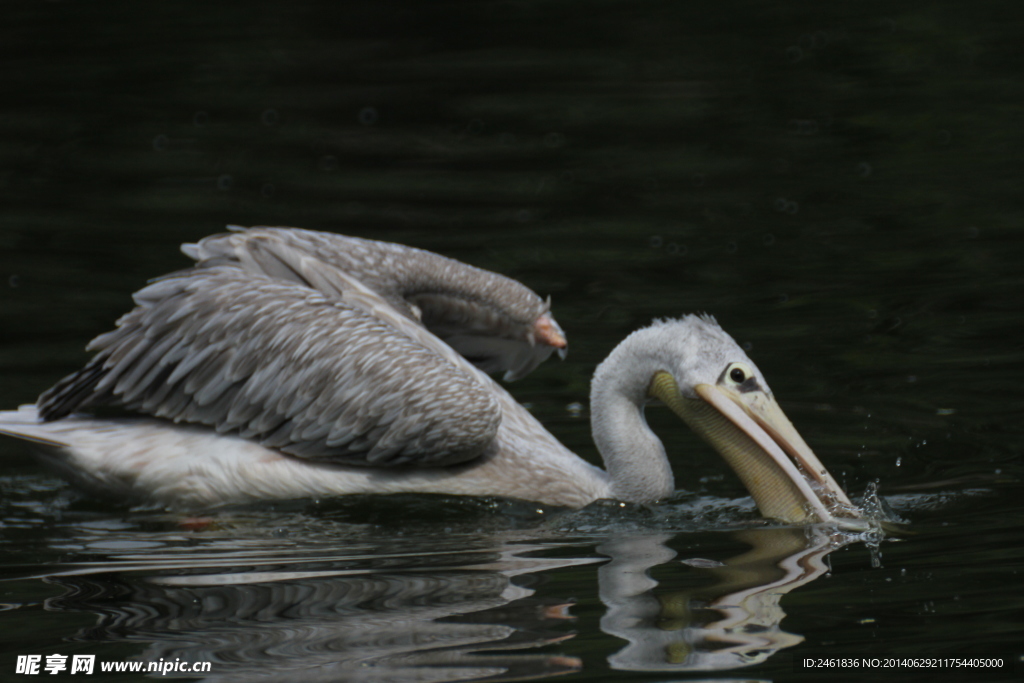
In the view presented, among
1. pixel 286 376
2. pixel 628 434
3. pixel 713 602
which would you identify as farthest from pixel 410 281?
pixel 713 602

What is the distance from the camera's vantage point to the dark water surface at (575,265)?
3607 millimetres

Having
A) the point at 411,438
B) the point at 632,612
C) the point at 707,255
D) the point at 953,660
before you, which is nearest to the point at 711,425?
the point at 411,438

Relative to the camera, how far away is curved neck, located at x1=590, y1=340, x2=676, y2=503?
16.6ft

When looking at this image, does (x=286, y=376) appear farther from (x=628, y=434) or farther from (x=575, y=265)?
(x=575, y=265)

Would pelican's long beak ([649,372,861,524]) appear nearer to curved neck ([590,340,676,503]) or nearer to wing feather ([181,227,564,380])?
curved neck ([590,340,676,503])

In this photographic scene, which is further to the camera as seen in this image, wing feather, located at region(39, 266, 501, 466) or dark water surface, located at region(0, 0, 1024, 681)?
wing feather, located at region(39, 266, 501, 466)

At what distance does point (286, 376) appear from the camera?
5164 millimetres

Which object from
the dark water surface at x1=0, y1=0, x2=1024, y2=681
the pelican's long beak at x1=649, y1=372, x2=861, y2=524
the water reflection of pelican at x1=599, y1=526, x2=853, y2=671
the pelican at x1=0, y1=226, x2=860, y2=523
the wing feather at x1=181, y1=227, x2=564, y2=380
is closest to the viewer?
the water reflection of pelican at x1=599, y1=526, x2=853, y2=671

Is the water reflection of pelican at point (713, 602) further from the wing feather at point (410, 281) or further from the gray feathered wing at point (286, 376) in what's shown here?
the wing feather at point (410, 281)

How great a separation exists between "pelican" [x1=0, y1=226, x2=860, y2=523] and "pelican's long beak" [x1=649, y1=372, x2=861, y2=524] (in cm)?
1

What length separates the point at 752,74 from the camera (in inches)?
488

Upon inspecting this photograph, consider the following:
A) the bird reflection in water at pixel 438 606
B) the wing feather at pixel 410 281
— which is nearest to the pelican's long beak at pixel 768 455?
the bird reflection in water at pixel 438 606

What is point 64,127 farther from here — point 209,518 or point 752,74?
point 209,518

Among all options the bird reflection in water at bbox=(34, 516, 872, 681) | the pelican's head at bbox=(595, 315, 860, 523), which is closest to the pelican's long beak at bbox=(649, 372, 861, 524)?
the pelican's head at bbox=(595, 315, 860, 523)
